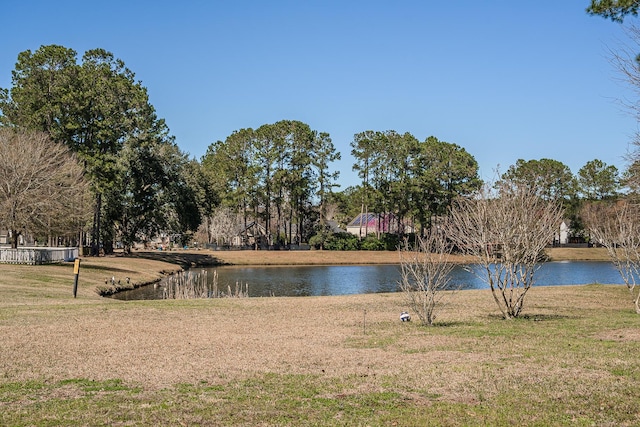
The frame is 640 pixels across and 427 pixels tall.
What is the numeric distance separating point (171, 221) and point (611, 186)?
83.5 metres

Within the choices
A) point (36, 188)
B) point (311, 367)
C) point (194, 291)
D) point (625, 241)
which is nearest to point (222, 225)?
point (36, 188)

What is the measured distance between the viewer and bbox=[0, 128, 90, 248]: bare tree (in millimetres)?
41344

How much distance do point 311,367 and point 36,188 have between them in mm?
36680

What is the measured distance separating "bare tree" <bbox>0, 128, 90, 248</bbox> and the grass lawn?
75.1ft

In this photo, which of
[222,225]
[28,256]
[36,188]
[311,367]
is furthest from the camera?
[222,225]

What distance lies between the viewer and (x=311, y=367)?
1154cm

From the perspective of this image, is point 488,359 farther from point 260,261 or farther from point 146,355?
point 260,261

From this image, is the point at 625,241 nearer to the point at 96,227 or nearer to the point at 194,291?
the point at 194,291

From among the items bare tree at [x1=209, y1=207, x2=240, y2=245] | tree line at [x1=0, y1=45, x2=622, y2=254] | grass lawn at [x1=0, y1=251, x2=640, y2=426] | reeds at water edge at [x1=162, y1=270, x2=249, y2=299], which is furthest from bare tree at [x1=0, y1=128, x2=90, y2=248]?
bare tree at [x1=209, y1=207, x2=240, y2=245]

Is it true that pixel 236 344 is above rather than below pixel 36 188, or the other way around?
below

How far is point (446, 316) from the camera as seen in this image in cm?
1978

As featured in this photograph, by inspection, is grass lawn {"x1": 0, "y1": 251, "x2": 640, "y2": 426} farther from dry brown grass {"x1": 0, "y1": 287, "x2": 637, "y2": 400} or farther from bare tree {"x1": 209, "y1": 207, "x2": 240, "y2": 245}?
bare tree {"x1": 209, "y1": 207, "x2": 240, "y2": 245}

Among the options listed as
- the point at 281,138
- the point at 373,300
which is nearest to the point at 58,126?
the point at 281,138

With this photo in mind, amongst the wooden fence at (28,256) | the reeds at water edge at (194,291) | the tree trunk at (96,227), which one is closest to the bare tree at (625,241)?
the reeds at water edge at (194,291)
